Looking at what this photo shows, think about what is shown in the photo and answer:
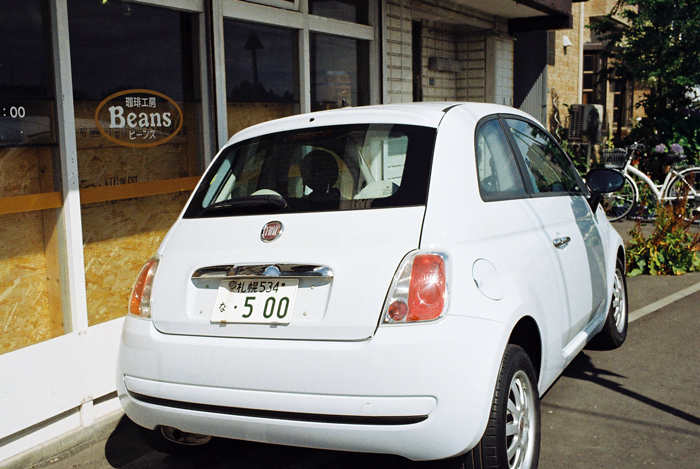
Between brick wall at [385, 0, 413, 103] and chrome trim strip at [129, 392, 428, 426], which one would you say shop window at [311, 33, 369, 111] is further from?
chrome trim strip at [129, 392, 428, 426]

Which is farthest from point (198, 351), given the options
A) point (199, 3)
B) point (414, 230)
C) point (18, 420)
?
point (199, 3)

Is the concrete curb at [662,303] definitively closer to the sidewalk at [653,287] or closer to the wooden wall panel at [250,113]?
the sidewalk at [653,287]

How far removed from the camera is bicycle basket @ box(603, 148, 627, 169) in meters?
12.0

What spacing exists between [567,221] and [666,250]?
458cm

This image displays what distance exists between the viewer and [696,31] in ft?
44.9

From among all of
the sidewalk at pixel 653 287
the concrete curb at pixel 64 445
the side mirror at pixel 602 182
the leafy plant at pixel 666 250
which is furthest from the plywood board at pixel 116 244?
the leafy plant at pixel 666 250

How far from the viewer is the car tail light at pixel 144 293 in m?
3.22

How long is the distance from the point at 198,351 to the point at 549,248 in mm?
1796

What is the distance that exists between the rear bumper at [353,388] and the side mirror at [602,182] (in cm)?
218

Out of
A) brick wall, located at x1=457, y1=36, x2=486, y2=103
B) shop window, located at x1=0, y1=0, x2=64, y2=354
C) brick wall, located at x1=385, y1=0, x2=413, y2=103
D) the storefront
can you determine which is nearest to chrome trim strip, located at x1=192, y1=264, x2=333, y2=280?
the storefront

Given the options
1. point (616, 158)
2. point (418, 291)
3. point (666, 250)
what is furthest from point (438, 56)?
point (418, 291)

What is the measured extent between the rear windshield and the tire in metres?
0.78

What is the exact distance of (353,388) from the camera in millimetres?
2715

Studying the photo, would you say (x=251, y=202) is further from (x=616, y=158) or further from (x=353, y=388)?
(x=616, y=158)
